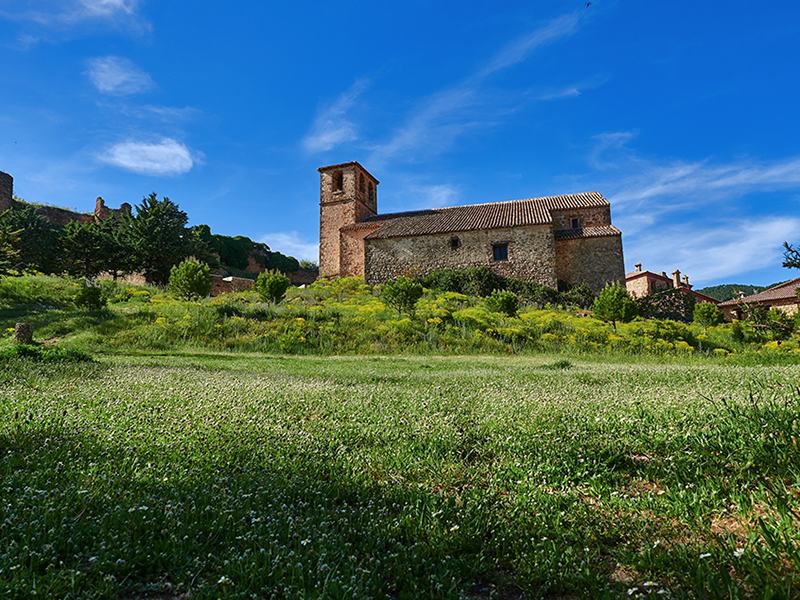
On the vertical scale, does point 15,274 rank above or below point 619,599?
above

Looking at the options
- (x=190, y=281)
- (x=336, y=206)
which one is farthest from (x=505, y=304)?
(x=336, y=206)

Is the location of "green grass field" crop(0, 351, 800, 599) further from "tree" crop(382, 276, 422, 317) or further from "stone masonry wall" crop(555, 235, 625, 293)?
"stone masonry wall" crop(555, 235, 625, 293)

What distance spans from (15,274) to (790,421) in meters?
24.5

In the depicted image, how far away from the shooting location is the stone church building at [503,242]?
2822 centimetres

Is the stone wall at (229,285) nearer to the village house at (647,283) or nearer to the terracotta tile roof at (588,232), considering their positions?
the terracotta tile roof at (588,232)

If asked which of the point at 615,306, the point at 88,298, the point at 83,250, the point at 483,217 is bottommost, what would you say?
the point at 615,306

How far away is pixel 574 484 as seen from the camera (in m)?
2.81

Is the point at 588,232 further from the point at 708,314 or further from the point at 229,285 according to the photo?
the point at 229,285

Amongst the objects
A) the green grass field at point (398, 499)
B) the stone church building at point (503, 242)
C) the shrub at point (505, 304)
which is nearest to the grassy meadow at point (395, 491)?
the green grass field at point (398, 499)

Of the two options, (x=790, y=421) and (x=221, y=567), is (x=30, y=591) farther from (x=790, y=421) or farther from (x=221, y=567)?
(x=790, y=421)

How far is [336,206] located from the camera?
117 ft

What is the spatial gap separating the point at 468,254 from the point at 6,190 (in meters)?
33.1

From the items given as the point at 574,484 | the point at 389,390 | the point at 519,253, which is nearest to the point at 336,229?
the point at 519,253

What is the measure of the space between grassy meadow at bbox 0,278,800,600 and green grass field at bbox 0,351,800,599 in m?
0.01
